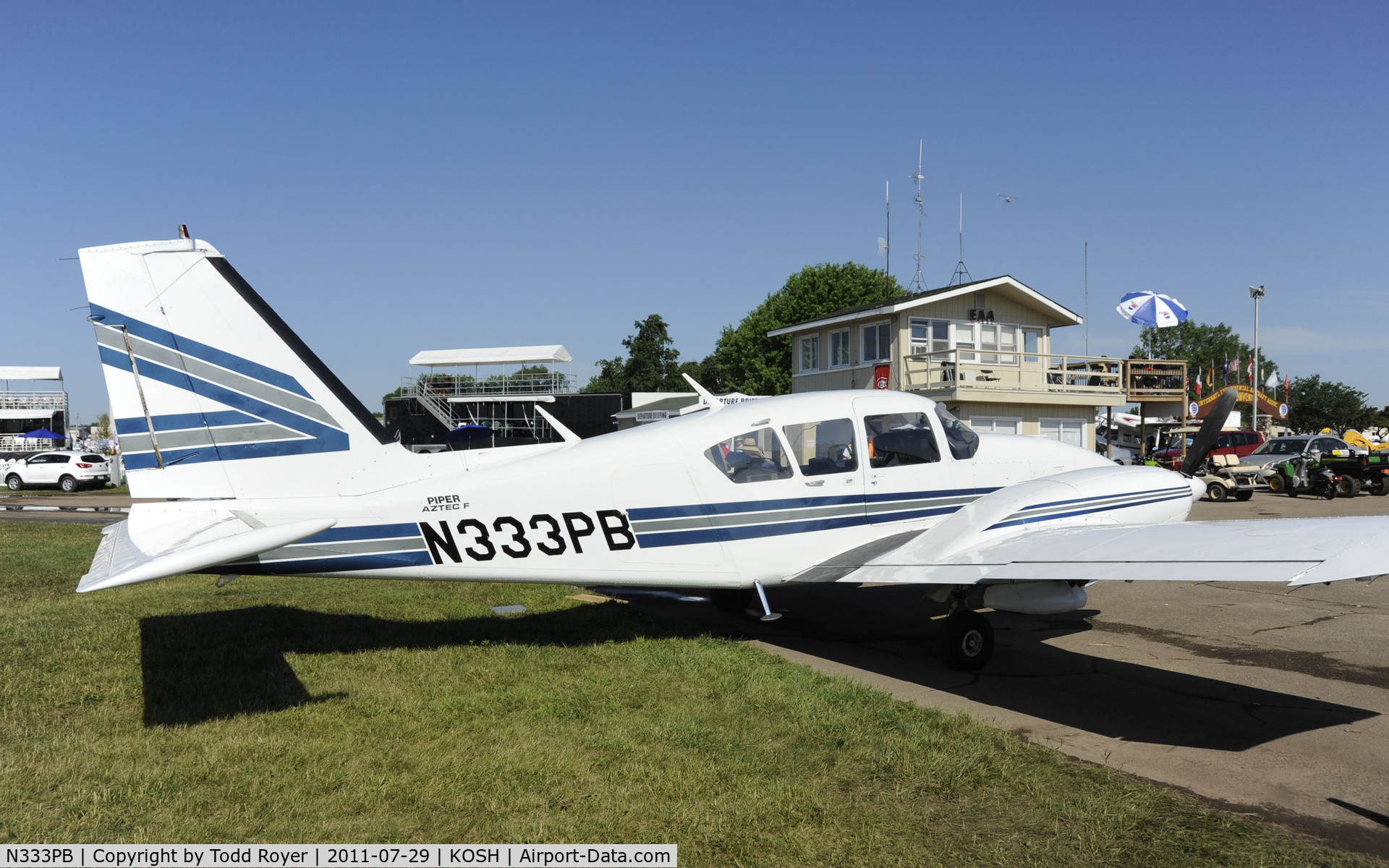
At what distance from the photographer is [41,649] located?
813 cm

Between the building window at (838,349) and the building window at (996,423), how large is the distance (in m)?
5.67

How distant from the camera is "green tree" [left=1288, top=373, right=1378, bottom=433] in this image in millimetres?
87306

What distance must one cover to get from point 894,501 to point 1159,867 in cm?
453

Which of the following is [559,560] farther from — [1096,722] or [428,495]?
[1096,722]

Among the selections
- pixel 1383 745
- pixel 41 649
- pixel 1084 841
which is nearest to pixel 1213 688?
pixel 1383 745

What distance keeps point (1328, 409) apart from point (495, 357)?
88560 millimetres

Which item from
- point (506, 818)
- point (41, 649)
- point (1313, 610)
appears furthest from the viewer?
point (1313, 610)

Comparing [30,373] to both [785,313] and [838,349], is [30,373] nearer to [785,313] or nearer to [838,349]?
[785,313]

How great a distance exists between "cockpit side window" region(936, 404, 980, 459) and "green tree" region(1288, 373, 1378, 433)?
96.1m

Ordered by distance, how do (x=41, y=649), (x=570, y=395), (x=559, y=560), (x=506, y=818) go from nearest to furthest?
(x=506, y=818) → (x=559, y=560) → (x=41, y=649) → (x=570, y=395)

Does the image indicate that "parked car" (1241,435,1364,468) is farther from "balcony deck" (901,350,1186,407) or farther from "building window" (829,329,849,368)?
"building window" (829,329,849,368)

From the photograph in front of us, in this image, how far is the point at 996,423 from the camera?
27703 mm

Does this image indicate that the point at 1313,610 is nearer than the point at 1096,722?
No

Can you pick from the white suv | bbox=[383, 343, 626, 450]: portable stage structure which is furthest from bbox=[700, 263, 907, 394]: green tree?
the white suv
